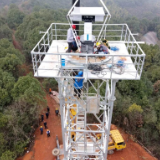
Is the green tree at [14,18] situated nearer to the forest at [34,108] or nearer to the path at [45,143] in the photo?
the forest at [34,108]

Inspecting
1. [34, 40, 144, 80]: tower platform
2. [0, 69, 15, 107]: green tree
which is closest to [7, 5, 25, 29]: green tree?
[0, 69, 15, 107]: green tree

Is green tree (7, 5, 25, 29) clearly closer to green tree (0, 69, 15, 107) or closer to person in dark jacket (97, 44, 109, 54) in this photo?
green tree (0, 69, 15, 107)

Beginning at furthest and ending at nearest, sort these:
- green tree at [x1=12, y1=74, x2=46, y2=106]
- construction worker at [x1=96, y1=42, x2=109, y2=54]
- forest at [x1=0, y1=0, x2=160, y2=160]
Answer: green tree at [x1=12, y1=74, x2=46, y2=106], forest at [x1=0, y1=0, x2=160, y2=160], construction worker at [x1=96, y1=42, x2=109, y2=54]

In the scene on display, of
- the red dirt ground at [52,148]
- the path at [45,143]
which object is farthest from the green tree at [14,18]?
the red dirt ground at [52,148]

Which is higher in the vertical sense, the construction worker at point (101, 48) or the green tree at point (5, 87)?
→ the construction worker at point (101, 48)

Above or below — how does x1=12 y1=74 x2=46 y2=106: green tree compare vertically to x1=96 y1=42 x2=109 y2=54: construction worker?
below

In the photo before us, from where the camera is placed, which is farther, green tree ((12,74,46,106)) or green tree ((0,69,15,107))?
green tree ((0,69,15,107))

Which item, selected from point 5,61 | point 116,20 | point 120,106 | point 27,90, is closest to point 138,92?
point 120,106

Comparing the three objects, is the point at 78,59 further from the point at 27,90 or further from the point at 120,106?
the point at 120,106

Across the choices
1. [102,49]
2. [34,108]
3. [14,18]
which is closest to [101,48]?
[102,49]

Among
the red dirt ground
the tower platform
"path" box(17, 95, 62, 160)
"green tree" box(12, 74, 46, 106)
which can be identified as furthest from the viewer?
"green tree" box(12, 74, 46, 106)

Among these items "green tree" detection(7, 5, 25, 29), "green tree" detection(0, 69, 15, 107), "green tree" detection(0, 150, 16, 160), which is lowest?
"green tree" detection(0, 150, 16, 160)
